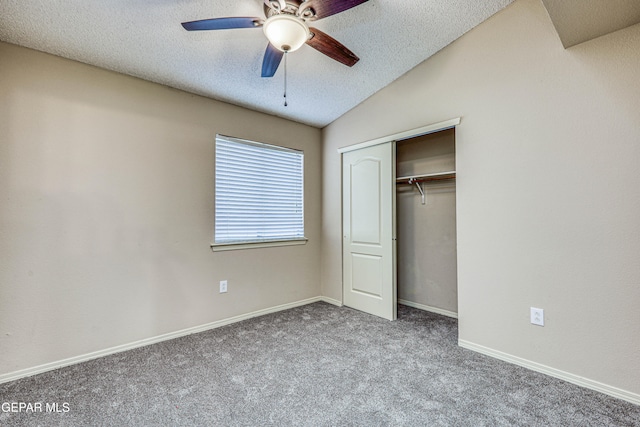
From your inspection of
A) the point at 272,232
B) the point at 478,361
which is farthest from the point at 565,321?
the point at 272,232

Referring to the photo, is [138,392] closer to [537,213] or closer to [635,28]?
[537,213]

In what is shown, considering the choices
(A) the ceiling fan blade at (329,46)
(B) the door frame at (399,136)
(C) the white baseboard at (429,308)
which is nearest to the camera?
(A) the ceiling fan blade at (329,46)

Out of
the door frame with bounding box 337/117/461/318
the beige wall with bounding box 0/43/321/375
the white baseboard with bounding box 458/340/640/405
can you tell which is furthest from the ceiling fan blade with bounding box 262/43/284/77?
the white baseboard with bounding box 458/340/640/405

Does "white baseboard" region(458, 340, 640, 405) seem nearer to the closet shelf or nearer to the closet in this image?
the closet

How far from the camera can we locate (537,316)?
2.15 metres

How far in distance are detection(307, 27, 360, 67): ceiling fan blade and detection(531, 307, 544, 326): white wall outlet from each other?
2.24m

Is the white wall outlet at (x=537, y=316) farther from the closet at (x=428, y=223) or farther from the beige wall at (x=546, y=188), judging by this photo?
the closet at (x=428, y=223)

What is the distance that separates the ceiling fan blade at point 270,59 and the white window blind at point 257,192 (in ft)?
4.05

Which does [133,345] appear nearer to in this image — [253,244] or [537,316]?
[253,244]

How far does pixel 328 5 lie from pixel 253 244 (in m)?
2.43

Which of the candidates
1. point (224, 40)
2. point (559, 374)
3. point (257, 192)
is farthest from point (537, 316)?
point (224, 40)

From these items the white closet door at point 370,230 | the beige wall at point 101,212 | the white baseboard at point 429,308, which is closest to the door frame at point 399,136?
the white closet door at point 370,230

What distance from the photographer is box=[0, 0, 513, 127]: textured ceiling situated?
75.3 inches

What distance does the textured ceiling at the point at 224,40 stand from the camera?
1.91 metres
